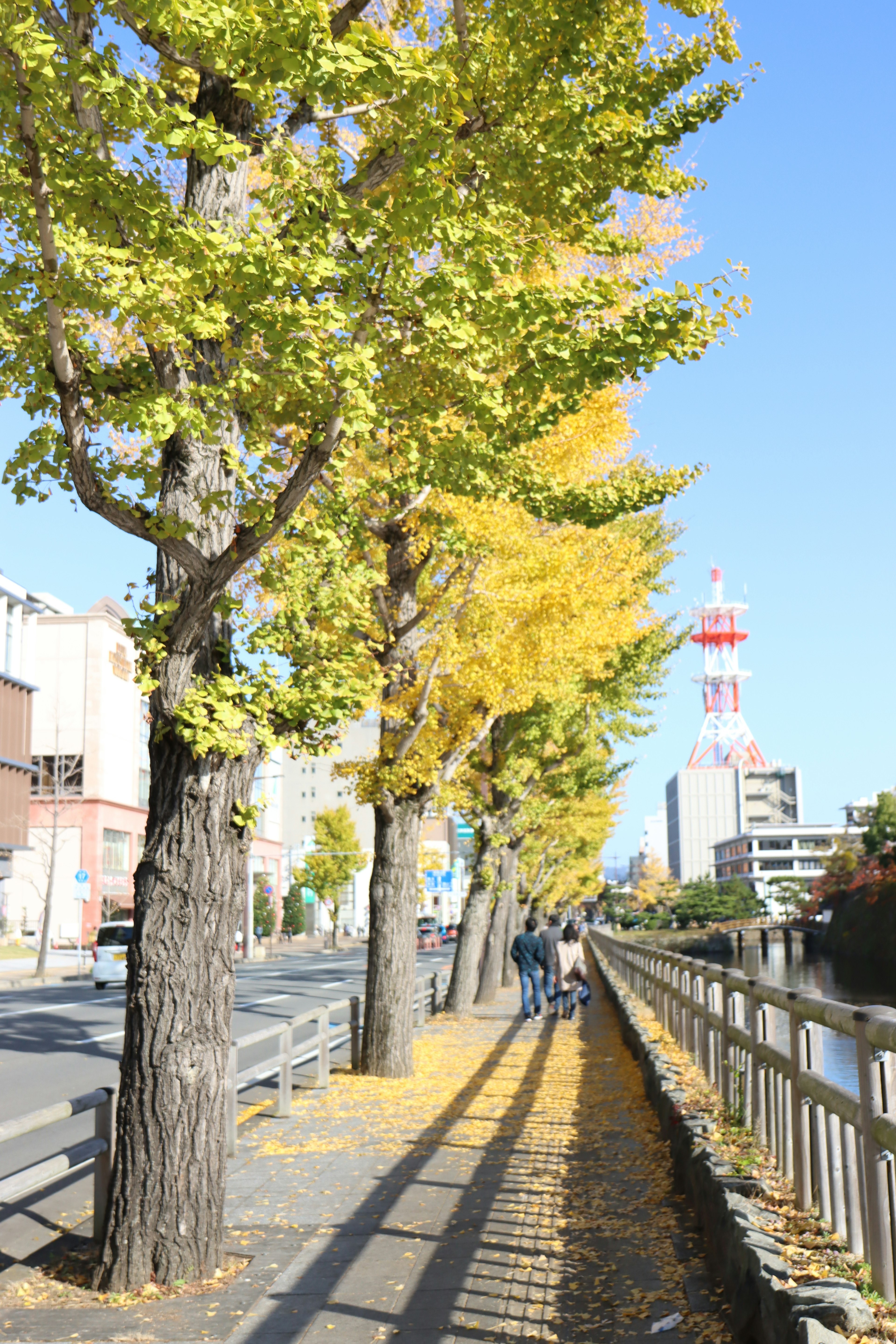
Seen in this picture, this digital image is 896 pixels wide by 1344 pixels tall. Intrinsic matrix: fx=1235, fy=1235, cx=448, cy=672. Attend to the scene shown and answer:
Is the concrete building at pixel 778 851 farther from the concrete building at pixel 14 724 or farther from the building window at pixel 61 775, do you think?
the concrete building at pixel 14 724

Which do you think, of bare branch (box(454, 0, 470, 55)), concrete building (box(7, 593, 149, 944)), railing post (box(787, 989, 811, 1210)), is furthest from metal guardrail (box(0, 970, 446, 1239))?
concrete building (box(7, 593, 149, 944))

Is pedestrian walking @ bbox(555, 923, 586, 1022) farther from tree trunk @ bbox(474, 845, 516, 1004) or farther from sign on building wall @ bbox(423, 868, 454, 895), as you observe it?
sign on building wall @ bbox(423, 868, 454, 895)

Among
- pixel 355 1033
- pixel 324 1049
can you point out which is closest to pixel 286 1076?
pixel 324 1049

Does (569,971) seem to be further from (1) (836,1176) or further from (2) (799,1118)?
(1) (836,1176)

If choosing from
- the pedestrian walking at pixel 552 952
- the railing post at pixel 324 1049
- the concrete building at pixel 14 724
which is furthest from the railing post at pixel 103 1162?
the concrete building at pixel 14 724

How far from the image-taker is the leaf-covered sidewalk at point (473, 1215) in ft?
16.9

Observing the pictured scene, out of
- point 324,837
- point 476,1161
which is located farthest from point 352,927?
point 476,1161

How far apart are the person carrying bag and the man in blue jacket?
0.38 m

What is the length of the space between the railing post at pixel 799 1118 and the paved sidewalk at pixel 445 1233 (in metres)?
0.59

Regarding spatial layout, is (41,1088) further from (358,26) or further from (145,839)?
(358,26)

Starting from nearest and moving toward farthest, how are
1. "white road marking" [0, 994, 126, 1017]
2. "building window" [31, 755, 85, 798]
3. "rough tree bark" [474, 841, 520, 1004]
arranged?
1. "white road marking" [0, 994, 126, 1017]
2. "rough tree bark" [474, 841, 520, 1004]
3. "building window" [31, 755, 85, 798]

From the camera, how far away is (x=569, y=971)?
21.6m

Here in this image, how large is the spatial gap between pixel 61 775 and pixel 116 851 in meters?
8.53

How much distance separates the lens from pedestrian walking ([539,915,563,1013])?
21688 mm
